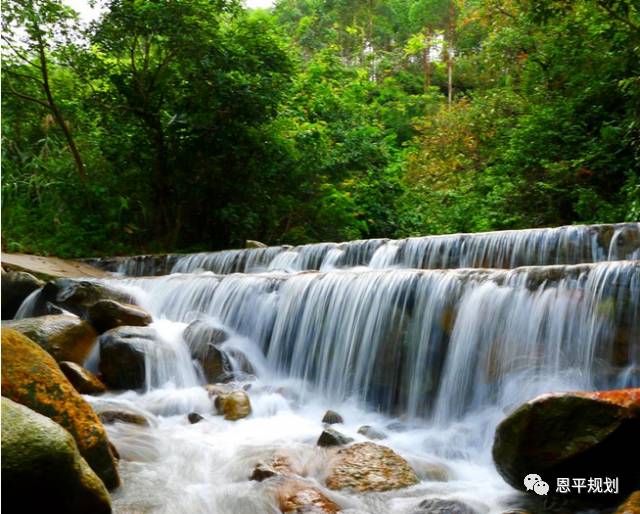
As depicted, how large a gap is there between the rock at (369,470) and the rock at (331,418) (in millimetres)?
1159

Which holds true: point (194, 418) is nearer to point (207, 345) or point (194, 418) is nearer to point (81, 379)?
point (81, 379)

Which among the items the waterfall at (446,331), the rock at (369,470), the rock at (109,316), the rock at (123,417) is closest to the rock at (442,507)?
the rock at (369,470)

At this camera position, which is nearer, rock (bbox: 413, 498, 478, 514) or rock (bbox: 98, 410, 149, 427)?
rock (bbox: 413, 498, 478, 514)

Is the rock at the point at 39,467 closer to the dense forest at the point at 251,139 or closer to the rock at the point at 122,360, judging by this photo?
the rock at the point at 122,360

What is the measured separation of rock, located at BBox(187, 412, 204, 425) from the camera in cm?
555

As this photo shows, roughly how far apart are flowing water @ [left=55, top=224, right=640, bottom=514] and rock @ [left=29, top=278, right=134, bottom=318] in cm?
91

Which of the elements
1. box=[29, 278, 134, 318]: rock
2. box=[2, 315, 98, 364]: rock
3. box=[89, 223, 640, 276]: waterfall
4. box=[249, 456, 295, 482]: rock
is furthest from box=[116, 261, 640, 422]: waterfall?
box=[89, 223, 640, 276]: waterfall

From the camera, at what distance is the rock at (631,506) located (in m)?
3.09

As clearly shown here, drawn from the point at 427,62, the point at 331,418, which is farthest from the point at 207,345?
the point at 427,62

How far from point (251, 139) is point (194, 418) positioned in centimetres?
881

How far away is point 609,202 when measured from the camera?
10586 millimetres

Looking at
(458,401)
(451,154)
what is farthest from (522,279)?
(451,154)

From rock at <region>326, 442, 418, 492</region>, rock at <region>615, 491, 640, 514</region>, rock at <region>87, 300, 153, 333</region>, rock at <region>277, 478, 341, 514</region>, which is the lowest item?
rock at <region>277, 478, 341, 514</region>

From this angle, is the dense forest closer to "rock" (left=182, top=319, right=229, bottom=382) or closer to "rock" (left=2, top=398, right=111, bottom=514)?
"rock" (left=182, top=319, right=229, bottom=382)
